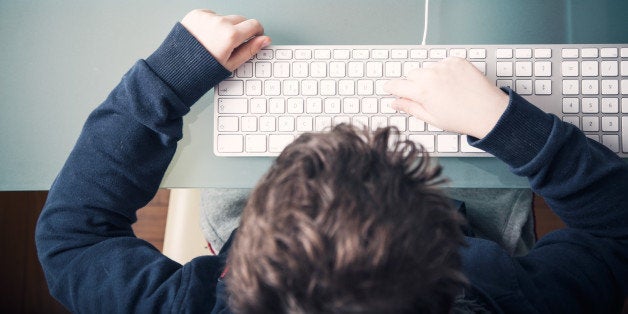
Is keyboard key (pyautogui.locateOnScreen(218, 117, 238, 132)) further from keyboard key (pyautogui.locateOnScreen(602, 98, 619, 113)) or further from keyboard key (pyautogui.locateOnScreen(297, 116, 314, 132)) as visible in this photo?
keyboard key (pyautogui.locateOnScreen(602, 98, 619, 113))

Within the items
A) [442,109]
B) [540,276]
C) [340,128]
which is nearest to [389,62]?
[442,109]

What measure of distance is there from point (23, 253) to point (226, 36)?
2.83ft

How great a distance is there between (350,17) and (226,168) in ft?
0.83

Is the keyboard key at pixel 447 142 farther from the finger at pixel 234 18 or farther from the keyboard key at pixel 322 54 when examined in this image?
the finger at pixel 234 18

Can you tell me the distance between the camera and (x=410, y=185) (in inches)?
16.2

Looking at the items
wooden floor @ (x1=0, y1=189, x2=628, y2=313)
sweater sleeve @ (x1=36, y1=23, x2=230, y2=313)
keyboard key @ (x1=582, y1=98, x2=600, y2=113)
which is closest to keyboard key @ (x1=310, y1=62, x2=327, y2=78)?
sweater sleeve @ (x1=36, y1=23, x2=230, y2=313)


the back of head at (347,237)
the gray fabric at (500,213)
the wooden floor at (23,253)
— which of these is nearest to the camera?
the back of head at (347,237)

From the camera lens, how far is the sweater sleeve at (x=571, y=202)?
1.83 ft

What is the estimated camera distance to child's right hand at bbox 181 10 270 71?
59 centimetres

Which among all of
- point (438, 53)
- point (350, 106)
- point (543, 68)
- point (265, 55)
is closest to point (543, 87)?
point (543, 68)

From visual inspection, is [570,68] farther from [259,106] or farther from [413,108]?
[259,106]

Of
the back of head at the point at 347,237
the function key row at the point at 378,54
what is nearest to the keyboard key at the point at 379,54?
the function key row at the point at 378,54

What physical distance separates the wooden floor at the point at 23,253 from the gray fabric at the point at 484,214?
1.31 ft

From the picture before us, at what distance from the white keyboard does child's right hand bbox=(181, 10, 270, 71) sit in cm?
2
